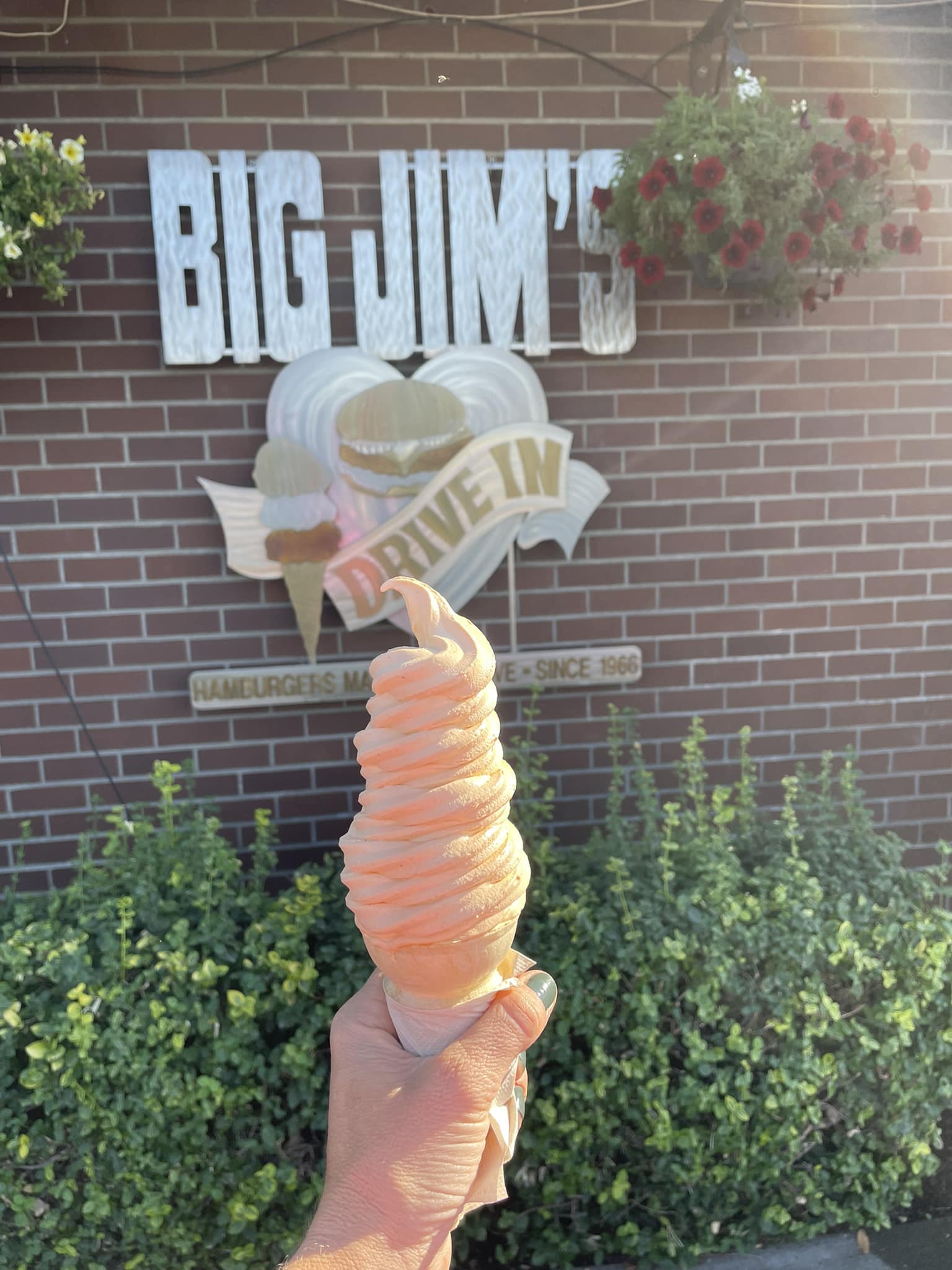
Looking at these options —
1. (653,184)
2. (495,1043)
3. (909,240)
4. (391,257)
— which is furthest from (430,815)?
(909,240)

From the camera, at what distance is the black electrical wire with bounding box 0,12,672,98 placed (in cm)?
299

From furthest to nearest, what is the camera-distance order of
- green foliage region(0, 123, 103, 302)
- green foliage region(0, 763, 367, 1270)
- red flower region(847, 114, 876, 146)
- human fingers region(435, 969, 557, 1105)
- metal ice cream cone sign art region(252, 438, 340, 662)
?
metal ice cream cone sign art region(252, 438, 340, 662) → red flower region(847, 114, 876, 146) → green foliage region(0, 123, 103, 302) → green foliage region(0, 763, 367, 1270) → human fingers region(435, 969, 557, 1105)

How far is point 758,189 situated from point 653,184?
323 millimetres

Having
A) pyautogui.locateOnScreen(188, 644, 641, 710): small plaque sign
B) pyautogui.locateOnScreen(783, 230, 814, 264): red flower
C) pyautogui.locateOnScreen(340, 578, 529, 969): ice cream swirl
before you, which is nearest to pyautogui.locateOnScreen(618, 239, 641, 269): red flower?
pyautogui.locateOnScreen(783, 230, 814, 264): red flower

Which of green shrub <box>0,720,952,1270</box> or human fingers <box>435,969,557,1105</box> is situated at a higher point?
human fingers <box>435,969,557,1105</box>

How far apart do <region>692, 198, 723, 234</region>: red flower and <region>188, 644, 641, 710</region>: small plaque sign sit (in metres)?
1.45

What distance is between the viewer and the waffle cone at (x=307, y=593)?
3217mm

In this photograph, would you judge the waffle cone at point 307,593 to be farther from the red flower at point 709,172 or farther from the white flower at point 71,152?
the red flower at point 709,172

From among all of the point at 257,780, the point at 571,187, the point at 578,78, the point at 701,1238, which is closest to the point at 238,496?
the point at 257,780

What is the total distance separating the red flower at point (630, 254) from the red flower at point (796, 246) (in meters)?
0.45

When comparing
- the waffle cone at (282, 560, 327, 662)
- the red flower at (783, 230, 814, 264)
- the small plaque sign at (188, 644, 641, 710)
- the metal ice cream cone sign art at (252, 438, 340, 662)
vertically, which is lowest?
the small plaque sign at (188, 644, 641, 710)

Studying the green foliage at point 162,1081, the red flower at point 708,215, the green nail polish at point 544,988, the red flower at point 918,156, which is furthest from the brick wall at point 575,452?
the green nail polish at point 544,988

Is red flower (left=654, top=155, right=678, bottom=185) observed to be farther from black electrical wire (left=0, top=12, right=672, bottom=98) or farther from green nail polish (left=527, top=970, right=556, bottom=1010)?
green nail polish (left=527, top=970, right=556, bottom=1010)

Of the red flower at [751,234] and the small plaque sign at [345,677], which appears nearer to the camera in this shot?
the red flower at [751,234]
